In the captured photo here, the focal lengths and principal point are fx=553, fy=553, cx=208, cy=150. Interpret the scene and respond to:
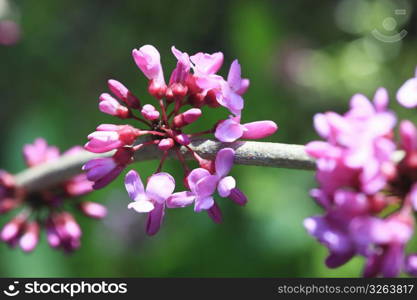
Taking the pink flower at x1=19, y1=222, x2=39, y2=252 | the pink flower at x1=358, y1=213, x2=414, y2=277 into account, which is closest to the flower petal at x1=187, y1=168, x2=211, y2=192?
the pink flower at x1=358, y1=213, x2=414, y2=277

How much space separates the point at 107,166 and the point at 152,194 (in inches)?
8.8

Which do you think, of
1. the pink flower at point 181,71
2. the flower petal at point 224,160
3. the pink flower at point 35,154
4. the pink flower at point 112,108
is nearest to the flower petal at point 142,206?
the flower petal at point 224,160

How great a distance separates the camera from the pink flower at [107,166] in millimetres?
2035

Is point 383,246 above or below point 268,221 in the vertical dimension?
below

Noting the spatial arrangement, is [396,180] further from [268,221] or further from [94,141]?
[268,221]

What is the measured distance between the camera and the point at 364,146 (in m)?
1.59

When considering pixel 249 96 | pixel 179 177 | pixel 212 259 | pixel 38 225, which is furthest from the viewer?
pixel 249 96

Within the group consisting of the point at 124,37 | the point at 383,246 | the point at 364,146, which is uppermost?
the point at 124,37

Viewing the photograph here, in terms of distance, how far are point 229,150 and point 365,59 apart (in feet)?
13.1

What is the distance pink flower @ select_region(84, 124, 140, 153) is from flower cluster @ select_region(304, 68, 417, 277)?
0.68 meters

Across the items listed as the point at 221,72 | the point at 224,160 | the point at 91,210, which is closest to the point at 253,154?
the point at 224,160

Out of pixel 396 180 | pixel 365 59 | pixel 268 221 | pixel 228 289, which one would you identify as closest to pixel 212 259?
pixel 268 221

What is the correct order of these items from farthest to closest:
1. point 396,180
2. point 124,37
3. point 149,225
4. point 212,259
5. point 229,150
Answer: point 124,37
point 212,259
point 149,225
point 229,150
point 396,180

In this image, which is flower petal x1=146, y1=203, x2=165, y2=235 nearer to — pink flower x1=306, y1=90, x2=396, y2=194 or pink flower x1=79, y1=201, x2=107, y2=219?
pink flower x1=306, y1=90, x2=396, y2=194
